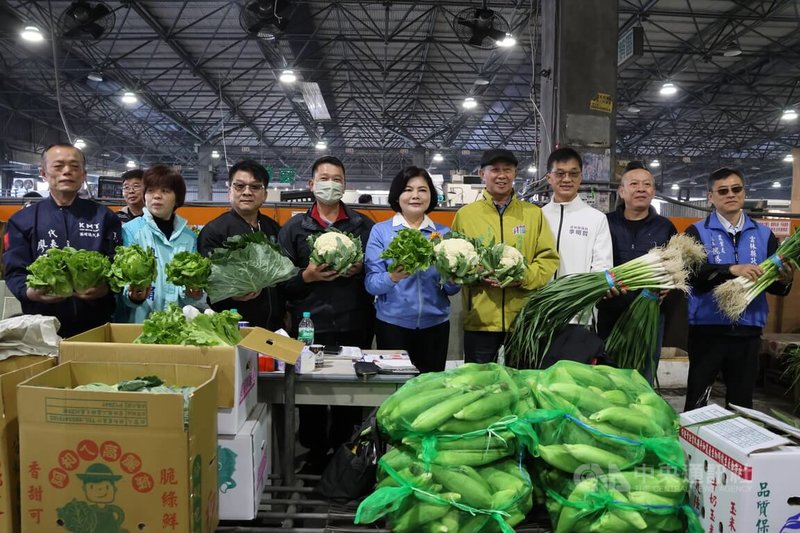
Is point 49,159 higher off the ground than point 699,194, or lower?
lower

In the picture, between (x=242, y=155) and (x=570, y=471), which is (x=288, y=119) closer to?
(x=242, y=155)

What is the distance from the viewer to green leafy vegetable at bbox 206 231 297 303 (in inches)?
95.9

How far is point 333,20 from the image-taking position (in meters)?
10.1

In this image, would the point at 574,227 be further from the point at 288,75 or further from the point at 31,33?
the point at 31,33

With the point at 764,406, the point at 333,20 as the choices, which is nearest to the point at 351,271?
the point at 764,406

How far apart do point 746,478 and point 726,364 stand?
2265 mm

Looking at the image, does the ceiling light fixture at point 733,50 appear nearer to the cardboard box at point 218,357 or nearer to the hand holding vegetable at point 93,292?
the cardboard box at point 218,357

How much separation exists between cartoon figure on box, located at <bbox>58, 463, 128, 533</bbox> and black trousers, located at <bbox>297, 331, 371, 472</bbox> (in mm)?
1627

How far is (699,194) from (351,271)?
34.7 m

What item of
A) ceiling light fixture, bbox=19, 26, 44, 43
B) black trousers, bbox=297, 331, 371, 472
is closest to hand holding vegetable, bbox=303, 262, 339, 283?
black trousers, bbox=297, 331, 371, 472

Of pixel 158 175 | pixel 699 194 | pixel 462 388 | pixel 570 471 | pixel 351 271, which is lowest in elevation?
pixel 570 471

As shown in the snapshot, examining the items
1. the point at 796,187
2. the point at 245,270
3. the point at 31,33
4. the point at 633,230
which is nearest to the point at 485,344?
the point at 633,230

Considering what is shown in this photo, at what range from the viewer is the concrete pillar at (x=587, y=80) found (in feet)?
16.2

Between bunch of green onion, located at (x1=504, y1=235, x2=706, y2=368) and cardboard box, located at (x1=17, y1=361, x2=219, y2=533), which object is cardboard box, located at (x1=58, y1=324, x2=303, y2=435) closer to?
cardboard box, located at (x1=17, y1=361, x2=219, y2=533)
